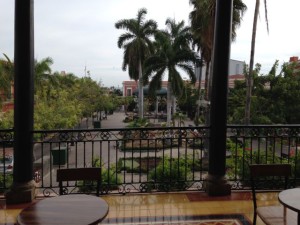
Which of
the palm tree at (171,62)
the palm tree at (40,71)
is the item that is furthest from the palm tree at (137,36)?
the palm tree at (40,71)

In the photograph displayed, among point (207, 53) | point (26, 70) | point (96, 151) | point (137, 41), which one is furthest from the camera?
point (137, 41)

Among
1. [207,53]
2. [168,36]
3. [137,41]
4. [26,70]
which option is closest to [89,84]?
[137,41]

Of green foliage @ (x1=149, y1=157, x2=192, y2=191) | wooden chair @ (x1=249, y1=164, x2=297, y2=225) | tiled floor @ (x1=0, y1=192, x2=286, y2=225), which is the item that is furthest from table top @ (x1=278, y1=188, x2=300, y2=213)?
green foliage @ (x1=149, y1=157, x2=192, y2=191)

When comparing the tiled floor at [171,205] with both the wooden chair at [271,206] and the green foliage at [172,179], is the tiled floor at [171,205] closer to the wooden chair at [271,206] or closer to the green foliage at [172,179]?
the green foliage at [172,179]

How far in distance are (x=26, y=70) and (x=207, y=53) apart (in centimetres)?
1646

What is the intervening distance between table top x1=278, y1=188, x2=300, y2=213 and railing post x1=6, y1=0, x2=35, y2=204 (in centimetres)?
337

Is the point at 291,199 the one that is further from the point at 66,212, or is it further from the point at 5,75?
Answer: the point at 5,75

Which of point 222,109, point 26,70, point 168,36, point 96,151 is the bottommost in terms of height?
point 96,151

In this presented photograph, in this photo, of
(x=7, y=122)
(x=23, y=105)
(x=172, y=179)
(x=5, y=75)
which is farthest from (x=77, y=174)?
(x=5, y=75)

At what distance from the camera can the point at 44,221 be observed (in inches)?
92.2

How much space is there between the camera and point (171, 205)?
430cm

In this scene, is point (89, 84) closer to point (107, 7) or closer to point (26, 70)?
point (107, 7)

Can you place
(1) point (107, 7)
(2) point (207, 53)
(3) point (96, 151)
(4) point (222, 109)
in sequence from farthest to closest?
(3) point (96, 151) → (2) point (207, 53) → (1) point (107, 7) → (4) point (222, 109)

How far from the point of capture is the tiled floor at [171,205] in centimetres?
402
